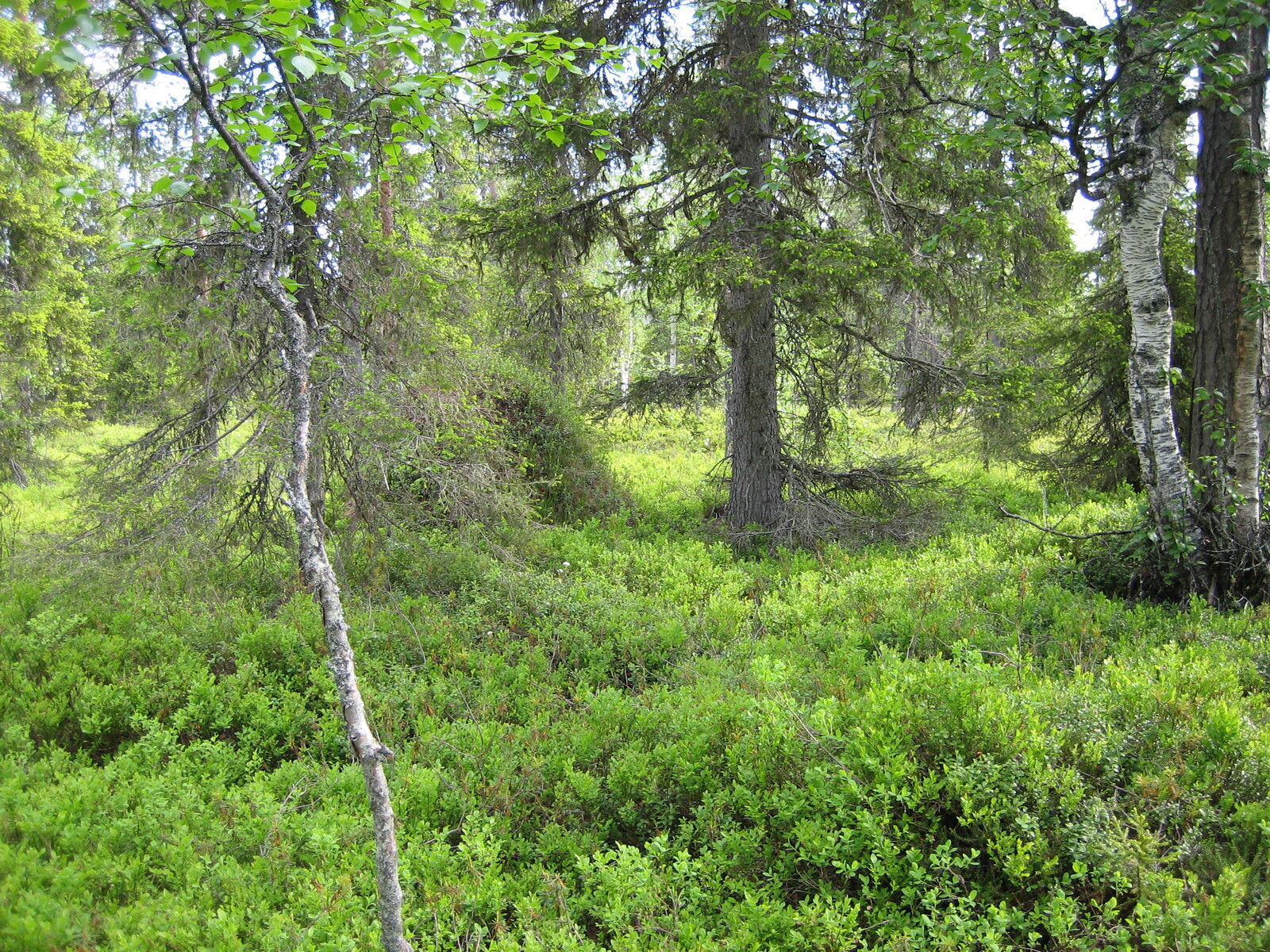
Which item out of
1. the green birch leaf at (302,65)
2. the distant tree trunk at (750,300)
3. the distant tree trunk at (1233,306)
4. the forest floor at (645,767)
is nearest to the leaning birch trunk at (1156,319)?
the distant tree trunk at (1233,306)

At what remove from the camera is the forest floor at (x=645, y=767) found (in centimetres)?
334

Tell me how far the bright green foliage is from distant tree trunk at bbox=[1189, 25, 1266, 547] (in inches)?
572

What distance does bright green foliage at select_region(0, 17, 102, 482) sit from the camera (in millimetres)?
12008

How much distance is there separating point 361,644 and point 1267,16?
8497 millimetres

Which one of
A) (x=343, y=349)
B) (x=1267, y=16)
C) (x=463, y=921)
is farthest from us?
(x=343, y=349)

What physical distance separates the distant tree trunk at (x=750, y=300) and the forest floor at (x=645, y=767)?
316 centimetres

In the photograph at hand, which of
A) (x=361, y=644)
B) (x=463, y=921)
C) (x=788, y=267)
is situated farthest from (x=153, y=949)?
(x=788, y=267)

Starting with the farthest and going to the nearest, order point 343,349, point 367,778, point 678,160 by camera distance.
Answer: point 678,160 → point 343,349 → point 367,778

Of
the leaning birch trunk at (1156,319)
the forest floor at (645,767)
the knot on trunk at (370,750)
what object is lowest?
the forest floor at (645,767)

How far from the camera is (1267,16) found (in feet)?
14.7

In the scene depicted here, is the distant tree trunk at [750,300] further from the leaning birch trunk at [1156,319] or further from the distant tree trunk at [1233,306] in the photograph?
the distant tree trunk at [1233,306]

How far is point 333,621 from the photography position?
10.3 ft

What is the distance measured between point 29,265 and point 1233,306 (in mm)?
20238

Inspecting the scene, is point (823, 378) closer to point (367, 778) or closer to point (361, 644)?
point (361, 644)
